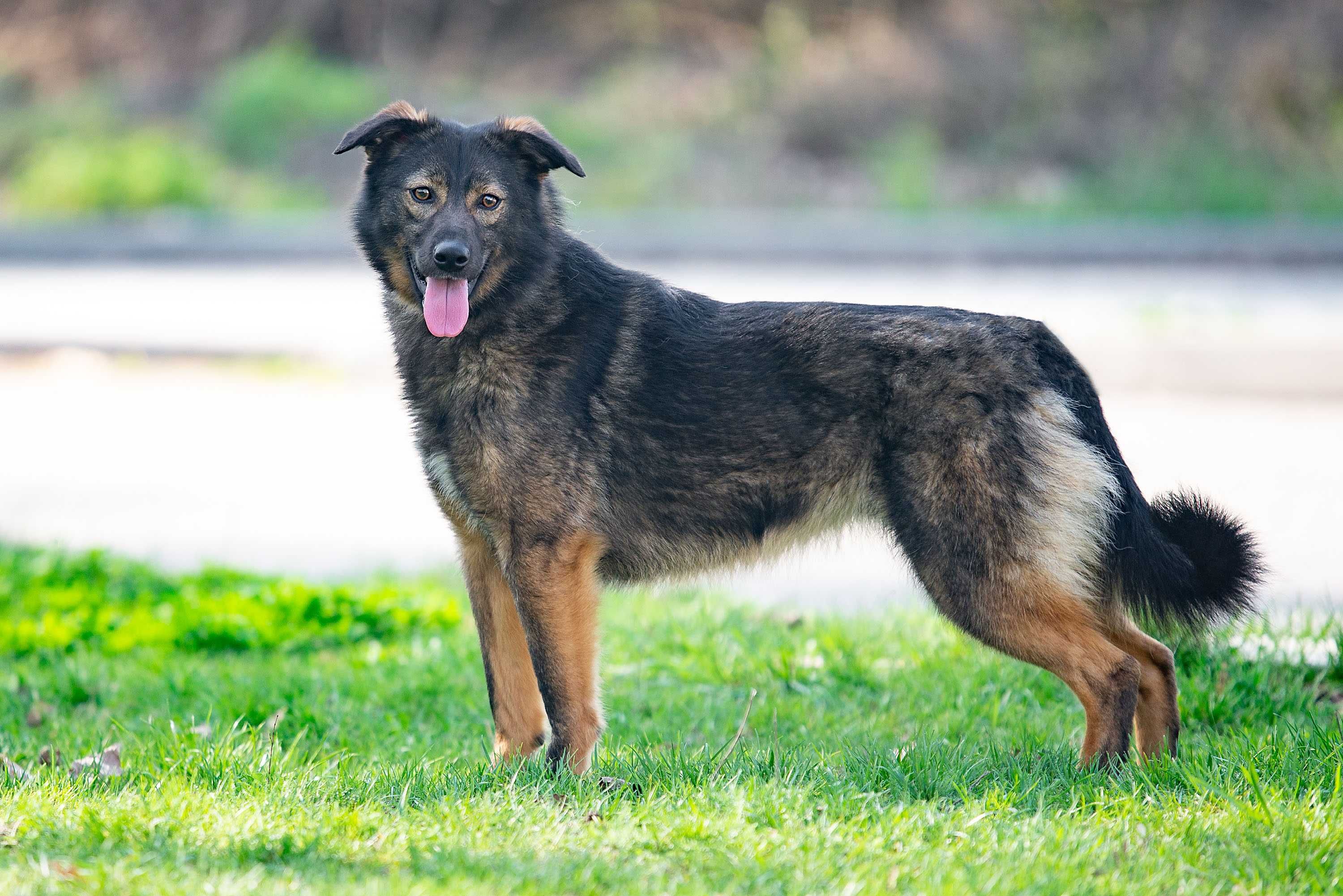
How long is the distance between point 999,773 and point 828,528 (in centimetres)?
87

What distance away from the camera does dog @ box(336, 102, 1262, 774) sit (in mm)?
3807

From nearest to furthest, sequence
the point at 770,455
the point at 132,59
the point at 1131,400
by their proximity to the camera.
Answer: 1. the point at 770,455
2. the point at 1131,400
3. the point at 132,59

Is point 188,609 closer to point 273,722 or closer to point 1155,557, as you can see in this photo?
point 273,722

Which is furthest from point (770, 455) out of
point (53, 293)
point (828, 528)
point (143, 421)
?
point (53, 293)

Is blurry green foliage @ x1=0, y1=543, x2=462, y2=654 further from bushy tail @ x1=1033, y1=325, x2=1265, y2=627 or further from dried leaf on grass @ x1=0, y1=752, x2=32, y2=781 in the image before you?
bushy tail @ x1=1033, y1=325, x2=1265, y2=627

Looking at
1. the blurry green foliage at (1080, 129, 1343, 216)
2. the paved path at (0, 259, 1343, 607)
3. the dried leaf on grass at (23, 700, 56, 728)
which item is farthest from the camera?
the blurry green foliage at (1080, 129, 1343, 216)

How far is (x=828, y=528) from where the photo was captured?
409cm

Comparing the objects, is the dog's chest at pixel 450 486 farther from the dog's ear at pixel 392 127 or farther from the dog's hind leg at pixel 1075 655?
the dog's hind leg at pixel 1075 655

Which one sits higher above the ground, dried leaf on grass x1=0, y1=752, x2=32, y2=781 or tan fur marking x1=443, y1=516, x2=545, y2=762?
tan fur marking x1=443, y1=516, x2=545, y2=762

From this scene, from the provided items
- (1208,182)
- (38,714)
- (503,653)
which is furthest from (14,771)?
(1208,182)

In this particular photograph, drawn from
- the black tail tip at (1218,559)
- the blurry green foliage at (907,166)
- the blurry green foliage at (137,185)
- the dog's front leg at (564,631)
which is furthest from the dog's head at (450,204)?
the blurry green foliage at (137,185)

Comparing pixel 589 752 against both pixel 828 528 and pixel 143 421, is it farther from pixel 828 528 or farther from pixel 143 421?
pixel 143 421

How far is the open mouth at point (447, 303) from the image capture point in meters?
3.93

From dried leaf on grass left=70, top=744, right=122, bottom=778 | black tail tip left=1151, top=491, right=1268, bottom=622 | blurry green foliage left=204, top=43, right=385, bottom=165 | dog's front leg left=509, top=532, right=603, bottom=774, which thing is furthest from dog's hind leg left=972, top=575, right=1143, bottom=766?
blurry green foliage left=204, top=43, right=385, bottom=165
